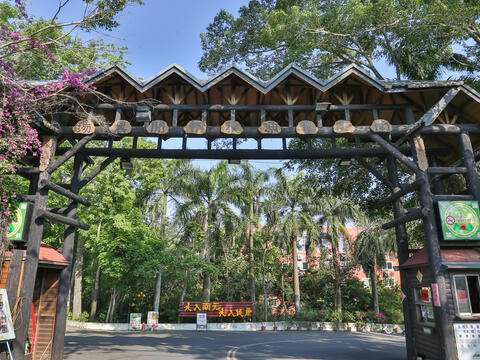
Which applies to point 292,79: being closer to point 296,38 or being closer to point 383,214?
point 296,38

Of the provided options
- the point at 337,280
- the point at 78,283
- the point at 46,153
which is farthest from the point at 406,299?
the point at 78,283

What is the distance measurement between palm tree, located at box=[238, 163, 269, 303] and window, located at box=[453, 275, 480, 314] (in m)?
20.2

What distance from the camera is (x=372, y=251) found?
95.6ft

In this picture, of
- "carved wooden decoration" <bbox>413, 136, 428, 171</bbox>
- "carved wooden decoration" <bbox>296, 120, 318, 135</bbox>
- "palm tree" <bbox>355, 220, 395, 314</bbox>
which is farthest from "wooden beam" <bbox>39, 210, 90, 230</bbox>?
"palm tree" <bbox>355, 220, 395, 314</bbox>

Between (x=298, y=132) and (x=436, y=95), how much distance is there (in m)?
4.33

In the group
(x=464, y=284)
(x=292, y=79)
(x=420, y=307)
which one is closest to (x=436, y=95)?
(x=292, y=79)

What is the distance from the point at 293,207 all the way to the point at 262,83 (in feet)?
67.3

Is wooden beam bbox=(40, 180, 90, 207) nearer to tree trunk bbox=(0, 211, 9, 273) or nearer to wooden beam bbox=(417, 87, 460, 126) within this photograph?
tree trunk bbox=(0, 211, 9, 273)

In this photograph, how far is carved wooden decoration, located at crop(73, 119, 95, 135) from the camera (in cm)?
965

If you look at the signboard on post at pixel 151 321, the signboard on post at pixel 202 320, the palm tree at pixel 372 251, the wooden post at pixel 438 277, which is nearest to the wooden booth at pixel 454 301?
the wooden post at pixel 438 277

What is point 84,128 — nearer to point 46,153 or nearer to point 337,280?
point 46,153

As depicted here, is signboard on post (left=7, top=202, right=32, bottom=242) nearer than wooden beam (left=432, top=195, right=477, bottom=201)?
Yes

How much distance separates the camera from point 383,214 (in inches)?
685

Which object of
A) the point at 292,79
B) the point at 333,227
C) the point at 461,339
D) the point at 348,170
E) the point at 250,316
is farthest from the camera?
the point at 333,227
